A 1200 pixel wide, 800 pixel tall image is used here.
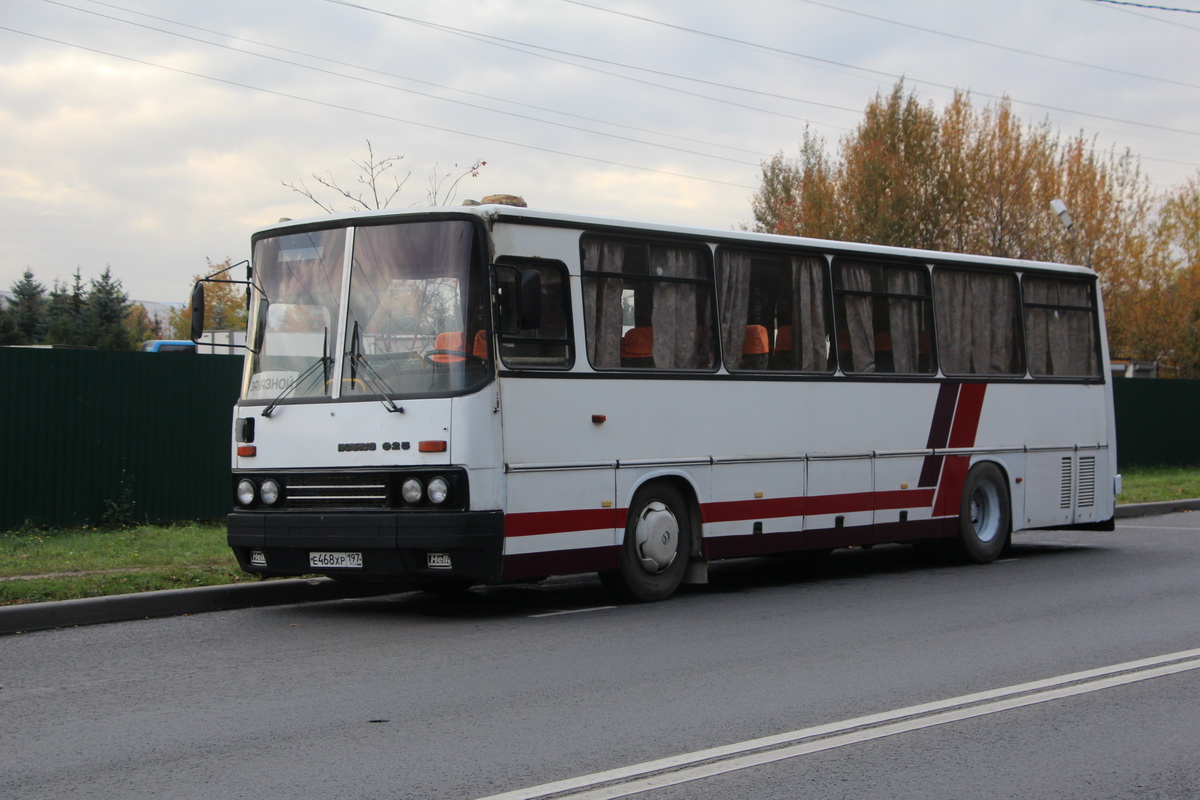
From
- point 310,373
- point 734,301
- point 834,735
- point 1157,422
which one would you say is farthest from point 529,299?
point 1157,422

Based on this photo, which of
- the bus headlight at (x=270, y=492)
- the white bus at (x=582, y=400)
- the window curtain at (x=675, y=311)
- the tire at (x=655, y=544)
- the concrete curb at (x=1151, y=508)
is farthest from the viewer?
the concrete curb at (x=1151, y=508)

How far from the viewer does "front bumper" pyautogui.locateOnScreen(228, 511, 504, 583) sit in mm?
9750

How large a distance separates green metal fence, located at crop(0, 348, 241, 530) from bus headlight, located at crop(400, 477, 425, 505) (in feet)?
25.2

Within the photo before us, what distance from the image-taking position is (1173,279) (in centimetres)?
4559

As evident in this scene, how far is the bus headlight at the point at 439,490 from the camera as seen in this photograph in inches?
386

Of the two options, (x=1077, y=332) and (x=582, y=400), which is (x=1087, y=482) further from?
(x=582, y=400)

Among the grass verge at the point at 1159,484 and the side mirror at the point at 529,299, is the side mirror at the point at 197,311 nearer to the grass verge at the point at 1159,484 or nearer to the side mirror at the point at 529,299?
the side mirror at the point at 529,299

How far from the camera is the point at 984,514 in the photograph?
1505cm

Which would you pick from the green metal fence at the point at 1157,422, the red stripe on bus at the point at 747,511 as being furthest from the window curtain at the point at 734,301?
the green metal fence at the point at 1157,422

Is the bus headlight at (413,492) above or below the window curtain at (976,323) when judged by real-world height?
below

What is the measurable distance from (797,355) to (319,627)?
5.28 m

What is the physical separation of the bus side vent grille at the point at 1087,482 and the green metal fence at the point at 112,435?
10671 millimetres

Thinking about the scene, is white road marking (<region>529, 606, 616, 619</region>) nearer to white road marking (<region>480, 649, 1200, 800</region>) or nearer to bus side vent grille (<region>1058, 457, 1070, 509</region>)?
white road marking (<region>480, 649, 1200, 800</region>)

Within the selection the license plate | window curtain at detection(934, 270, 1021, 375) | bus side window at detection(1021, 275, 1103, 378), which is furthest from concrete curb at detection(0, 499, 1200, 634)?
bus side window at detection(1021, 275, 1103, 378)
